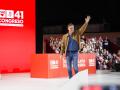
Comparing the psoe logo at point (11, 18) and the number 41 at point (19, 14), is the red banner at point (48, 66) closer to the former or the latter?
the psoe logo at point (11, 18)

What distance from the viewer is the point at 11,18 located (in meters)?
12.5

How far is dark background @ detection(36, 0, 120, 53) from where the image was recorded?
1653 centimetres

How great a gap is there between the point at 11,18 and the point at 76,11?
18.2 feet

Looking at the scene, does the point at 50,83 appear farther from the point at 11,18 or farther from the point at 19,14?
the point at 19,14

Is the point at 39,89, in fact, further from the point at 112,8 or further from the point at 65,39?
the point at 112,8

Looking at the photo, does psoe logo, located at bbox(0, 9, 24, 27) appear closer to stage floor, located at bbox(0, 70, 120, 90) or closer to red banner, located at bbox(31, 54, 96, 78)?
red banner, located at bbox(31, 54, 96, 78)

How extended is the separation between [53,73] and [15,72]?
2.49m

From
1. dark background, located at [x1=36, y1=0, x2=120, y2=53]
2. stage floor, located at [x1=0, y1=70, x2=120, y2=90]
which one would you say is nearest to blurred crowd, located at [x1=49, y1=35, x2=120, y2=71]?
dark background, located at [x1=36, y1=0, x2=120, y2=53]

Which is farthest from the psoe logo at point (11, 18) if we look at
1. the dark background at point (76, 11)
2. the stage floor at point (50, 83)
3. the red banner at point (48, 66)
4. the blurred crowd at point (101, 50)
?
the dark background at point (76, 11)

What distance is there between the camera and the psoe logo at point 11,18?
12273 millimetres

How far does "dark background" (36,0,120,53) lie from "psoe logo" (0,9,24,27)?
A: 11.8 feet

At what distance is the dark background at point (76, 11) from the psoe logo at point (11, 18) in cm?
360

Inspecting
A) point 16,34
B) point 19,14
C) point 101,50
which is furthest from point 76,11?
point 16,34

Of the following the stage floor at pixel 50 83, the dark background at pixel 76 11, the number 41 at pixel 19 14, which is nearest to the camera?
the stage floor at pixel 50 83
